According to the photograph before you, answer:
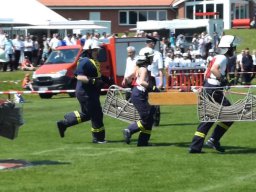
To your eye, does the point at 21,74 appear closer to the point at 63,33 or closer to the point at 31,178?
the point at 63,33

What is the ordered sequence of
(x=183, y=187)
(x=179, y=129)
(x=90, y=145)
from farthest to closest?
(x=179, y=129) → (x=90, y=145) → (x=183, y=187)

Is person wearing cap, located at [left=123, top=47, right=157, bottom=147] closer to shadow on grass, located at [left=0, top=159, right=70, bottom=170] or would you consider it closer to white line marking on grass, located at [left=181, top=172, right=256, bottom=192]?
shadow on grass, located at [left=0, top=159, right=70, bottom=170]

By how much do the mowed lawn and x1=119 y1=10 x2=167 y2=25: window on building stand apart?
61325 mm

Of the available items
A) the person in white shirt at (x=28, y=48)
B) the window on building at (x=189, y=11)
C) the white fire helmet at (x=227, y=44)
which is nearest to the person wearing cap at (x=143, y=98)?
the white fire helmet at (x=227, y=44)

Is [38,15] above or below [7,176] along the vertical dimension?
above

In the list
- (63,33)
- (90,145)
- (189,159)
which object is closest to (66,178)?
(189,159)

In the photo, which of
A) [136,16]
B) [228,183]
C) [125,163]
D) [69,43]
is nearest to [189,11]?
[136,16]

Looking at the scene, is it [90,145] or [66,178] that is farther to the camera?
[90,145]

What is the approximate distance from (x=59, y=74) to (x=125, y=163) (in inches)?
855

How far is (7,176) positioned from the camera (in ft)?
43.8

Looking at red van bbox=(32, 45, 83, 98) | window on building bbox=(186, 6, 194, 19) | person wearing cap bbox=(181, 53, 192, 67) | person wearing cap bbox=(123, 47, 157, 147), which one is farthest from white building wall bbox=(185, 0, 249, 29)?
person wearing cap bbox=(123, 47, 157, 147)

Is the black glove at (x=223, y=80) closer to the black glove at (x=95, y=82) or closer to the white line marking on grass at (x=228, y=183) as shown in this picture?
the white line marking on grass at (x=228, y=183)

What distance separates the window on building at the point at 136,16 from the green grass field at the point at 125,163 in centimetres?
6120

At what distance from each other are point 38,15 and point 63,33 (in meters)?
28.1
